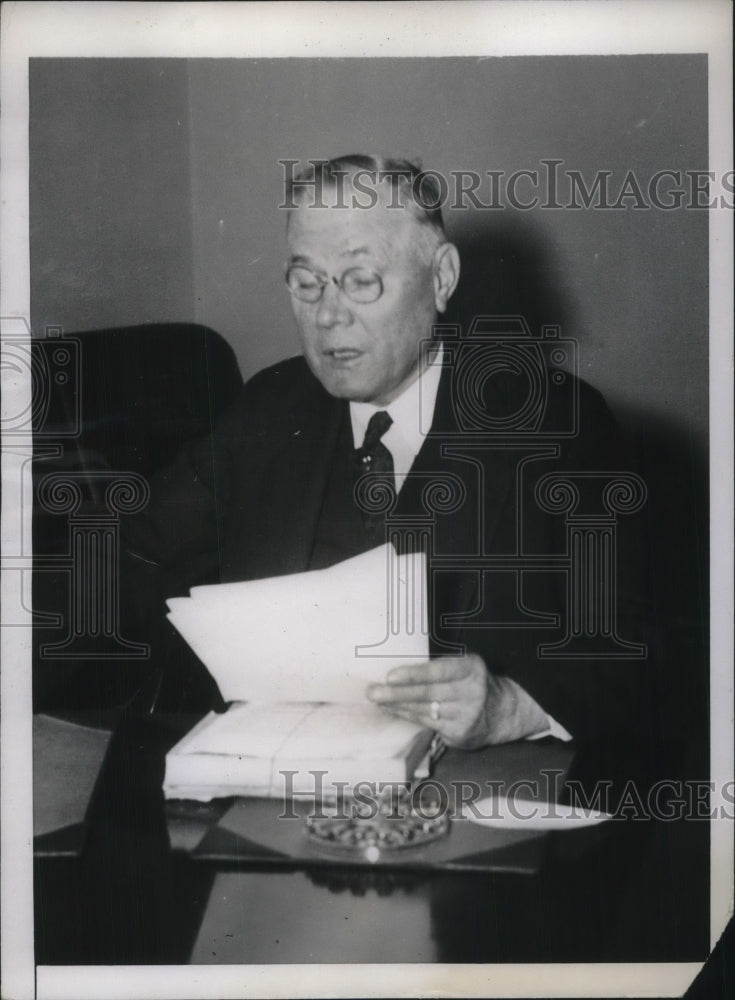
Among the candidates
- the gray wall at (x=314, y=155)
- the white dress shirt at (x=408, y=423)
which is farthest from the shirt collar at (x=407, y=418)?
the gray wall at (x=314, y=155)

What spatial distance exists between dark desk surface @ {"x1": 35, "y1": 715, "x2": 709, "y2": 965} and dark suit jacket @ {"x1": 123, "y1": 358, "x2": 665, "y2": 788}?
0.19 m

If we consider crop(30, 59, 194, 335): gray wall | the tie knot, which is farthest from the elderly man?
crop(30, 59, 194, 335): gray wall

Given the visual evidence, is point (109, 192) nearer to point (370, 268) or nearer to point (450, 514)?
point (370, 268)

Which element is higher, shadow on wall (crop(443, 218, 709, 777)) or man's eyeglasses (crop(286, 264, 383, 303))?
man's eyeglasses (crop(286, 264, 383, 303))

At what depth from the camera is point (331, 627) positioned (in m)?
1.65

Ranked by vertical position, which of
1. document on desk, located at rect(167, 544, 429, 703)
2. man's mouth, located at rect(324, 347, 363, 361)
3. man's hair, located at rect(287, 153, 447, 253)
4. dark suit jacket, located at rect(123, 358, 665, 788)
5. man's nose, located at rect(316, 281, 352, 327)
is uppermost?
man's hair, located at rect(287, 153, 447, 253)

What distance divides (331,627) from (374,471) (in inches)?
8.7

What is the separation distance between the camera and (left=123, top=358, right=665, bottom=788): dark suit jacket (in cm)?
166

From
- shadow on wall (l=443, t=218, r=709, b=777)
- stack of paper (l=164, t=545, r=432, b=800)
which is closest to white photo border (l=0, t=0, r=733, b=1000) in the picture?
shadow on wall (l=443, t=218, r=709, b=777)

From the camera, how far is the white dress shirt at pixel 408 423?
5.45 ft

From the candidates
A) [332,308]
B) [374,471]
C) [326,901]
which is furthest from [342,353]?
[326,901]

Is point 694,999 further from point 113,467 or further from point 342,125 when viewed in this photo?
point 342,125

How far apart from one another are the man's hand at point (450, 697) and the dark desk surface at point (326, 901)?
19 centimetres

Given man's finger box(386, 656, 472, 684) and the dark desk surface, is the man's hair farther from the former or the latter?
the dark desk surface
